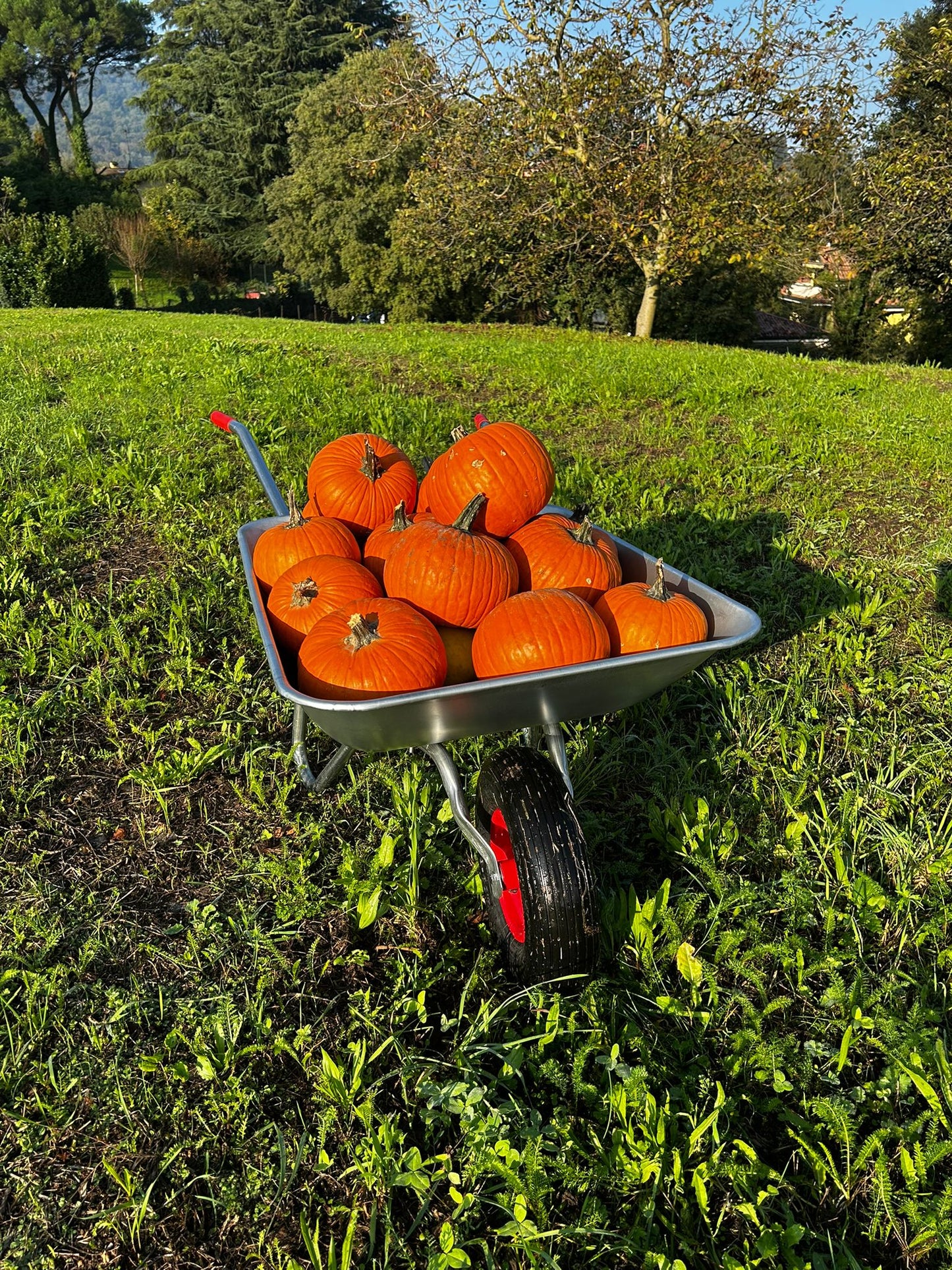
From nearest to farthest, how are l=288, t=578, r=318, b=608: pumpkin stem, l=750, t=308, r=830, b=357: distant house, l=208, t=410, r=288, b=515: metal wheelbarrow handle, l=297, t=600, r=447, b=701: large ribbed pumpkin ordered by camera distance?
l=297, t=600, r=447, b=701: large ribbed pumpkin < l=288, t=578, r=318, b=608: pumpkin stem < l=208, t=410, r=288, b=515: metal wheelbarrow handle < l=750, t=308, r=830, b=357: distant house

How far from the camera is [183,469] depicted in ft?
16.8

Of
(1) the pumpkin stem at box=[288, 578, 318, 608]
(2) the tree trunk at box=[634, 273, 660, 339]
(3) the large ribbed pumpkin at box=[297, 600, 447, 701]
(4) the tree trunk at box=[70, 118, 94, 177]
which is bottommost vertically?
(3) the large ribbed pumpkin at box=[297, 600, 447, 701]

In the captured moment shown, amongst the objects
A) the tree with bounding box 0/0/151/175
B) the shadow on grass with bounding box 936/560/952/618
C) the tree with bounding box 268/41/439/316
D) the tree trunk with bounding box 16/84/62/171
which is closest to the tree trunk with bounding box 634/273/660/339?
the tree with bounding box 268/41/439/316

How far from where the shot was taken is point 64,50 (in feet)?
169

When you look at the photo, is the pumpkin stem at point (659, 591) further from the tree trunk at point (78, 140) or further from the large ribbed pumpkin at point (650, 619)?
the tree trunk at point (78, 140)

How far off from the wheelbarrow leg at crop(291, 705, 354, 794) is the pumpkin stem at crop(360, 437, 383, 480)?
30.8 inches

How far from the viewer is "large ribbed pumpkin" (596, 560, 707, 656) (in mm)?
2027

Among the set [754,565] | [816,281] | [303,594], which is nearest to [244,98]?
[816,281]

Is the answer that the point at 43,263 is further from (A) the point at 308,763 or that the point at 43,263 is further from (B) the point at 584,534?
(B) the point at 584,534

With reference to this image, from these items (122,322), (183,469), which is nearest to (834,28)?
(122,322)

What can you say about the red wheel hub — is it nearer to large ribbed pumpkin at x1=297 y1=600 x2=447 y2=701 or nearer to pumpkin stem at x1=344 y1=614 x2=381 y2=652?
large ribbed pumpkin at x1=297 y1=600 x2=447 y2=701

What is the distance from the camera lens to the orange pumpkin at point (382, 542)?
2.30 metres

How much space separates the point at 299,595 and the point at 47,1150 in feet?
4.39

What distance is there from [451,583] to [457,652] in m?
0.22
